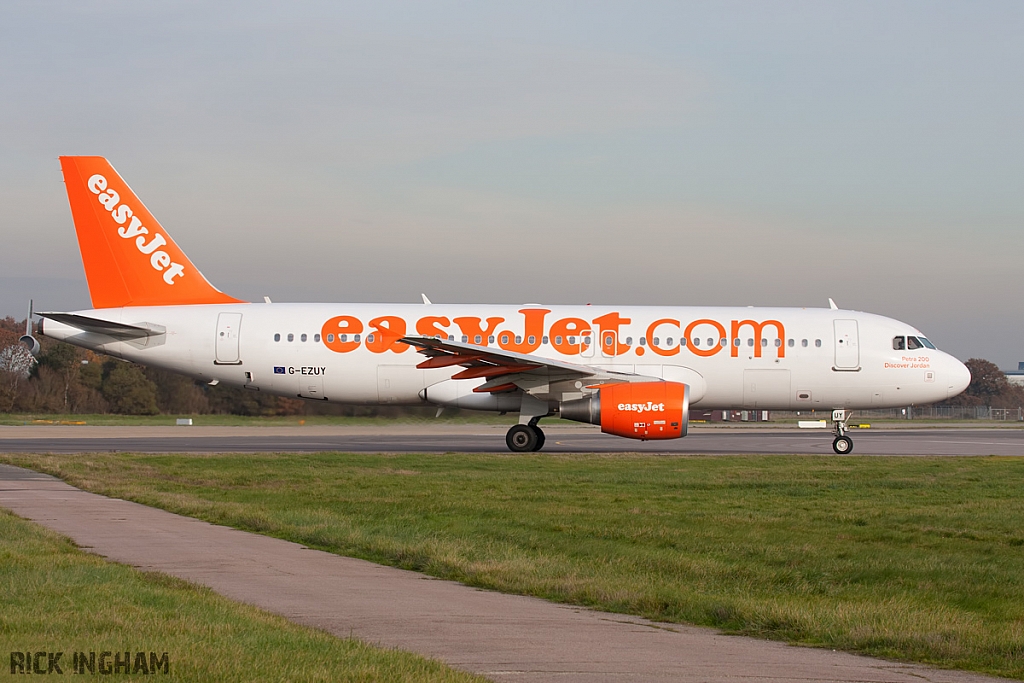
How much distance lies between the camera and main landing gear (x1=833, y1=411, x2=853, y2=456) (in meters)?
25.4

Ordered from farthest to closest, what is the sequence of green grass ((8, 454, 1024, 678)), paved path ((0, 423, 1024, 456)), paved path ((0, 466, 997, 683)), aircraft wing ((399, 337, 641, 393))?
1. paved path ((0, 423, 1024, 456))
2. aircraft wing ((399, 337, 641, 393))
3. green grass ((8, 454, 1024, 678))
4. paved path ((0, 466, 997, 683))

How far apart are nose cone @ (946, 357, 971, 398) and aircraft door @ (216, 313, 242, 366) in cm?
1768


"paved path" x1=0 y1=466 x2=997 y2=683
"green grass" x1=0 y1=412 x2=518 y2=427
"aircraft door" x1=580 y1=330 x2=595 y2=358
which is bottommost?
"paved path" x1=0 y1=466 x2=997 y2=683

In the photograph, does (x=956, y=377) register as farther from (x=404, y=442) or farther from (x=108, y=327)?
(x=108, y=327)

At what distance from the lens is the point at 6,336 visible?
204 feet

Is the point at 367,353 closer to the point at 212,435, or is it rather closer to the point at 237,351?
the point at 237,351

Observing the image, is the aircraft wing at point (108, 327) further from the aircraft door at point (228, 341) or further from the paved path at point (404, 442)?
the paved path at point (404, 442)

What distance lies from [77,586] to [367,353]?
722 inches

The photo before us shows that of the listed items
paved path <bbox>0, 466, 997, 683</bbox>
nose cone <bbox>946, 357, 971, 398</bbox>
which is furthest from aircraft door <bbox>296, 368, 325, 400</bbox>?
nose cone <bbox>946, 357, 971, 398</bbox>

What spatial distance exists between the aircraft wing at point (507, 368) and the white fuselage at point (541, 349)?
988mm

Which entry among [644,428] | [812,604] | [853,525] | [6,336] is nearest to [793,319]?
[644,428]

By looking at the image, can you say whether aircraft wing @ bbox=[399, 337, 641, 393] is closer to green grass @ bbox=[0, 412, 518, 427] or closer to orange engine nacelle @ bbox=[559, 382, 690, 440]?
orange engine nacelle @ bbox=[559, 382, 690, 440]

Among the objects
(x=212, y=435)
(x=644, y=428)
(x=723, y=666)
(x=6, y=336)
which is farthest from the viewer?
(x=6, y=336)

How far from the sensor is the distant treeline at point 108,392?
125ft
